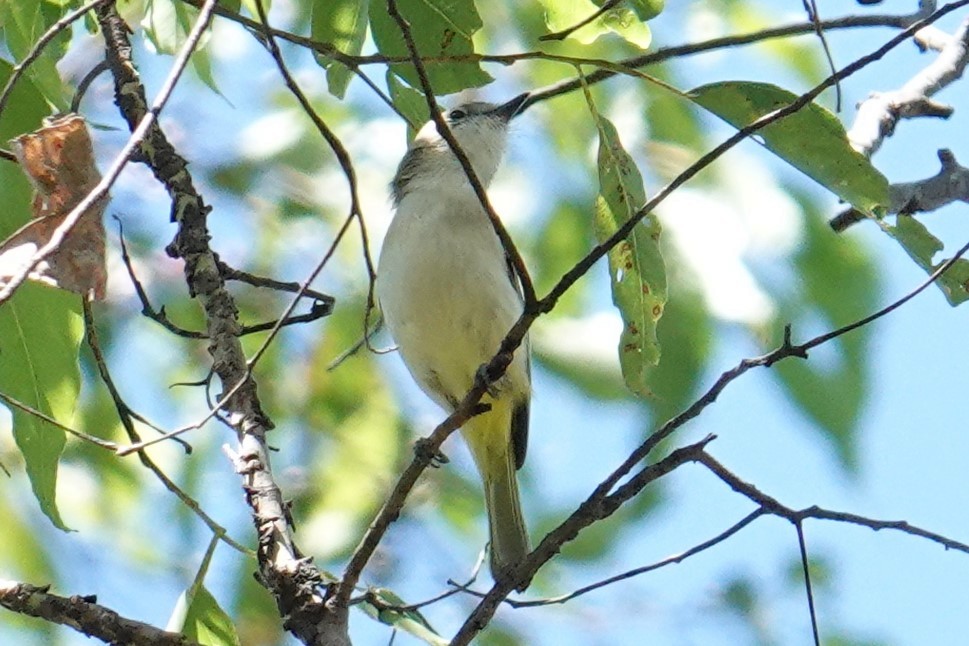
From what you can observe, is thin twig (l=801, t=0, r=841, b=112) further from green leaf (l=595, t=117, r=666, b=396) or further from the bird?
the bird

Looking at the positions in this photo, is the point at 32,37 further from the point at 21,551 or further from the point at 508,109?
the point at 508,109

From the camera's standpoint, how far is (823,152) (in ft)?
7.18

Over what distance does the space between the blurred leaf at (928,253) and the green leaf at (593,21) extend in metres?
0.54

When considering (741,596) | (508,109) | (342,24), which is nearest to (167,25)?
(342,24)

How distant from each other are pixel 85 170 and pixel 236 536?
276 centimetres

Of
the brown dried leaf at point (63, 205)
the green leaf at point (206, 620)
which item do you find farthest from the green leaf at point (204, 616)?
the brown dried leaf at point (63, 205)

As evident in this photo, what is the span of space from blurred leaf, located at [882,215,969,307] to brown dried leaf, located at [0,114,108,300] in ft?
4.05

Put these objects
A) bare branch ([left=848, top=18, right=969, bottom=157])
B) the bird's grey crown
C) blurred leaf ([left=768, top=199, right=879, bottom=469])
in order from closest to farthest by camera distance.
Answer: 1. bare branch ([left=848, top=18, right=969, bottom=157])
2. blurred leaf ([left=768, top=199, right=879, bottom=469])
3. the bird's grey crown

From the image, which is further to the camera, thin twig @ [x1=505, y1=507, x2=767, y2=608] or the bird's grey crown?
the bird's grey crown

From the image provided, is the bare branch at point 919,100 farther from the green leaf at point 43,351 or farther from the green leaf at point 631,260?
the green leaf at point 43,351

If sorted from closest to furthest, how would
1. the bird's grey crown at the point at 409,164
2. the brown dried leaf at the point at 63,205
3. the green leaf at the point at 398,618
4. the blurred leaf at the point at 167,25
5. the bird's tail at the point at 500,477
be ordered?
the brown dried leaf at the point at 63,205 → the green leaf at the point at 398,618 → the blurred leaf at the point at 167,25 → the bird's tail at the point at 500,477 → the bird's grey crown at the point at 409,164

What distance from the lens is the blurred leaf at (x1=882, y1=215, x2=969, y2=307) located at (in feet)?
7.13

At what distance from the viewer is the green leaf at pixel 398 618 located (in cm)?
238

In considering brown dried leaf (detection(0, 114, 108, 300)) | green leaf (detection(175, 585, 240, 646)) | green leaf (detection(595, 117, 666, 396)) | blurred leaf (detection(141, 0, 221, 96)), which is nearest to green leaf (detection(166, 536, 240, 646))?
green leaf (detection(175, 585, 240, 646))
